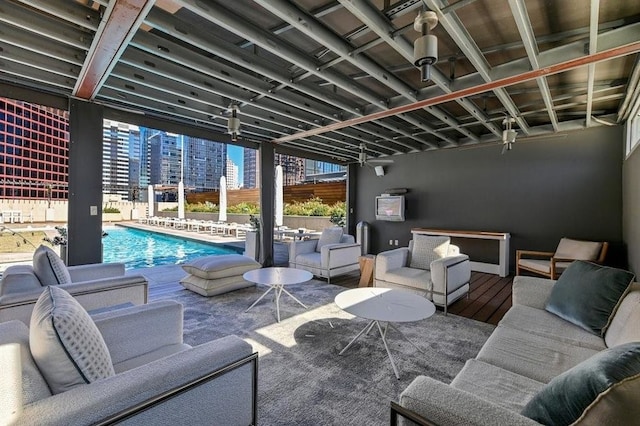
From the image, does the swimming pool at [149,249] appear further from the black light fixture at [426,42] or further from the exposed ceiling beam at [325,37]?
the black light fixture at [426,42]

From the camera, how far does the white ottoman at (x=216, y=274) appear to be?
3.93 meters

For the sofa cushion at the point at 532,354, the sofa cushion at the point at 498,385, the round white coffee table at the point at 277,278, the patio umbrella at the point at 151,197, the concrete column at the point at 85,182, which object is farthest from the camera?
the patio umbrella at the point at 151,197

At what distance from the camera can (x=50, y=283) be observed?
7.46ft

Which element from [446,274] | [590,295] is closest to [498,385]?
[590,295]

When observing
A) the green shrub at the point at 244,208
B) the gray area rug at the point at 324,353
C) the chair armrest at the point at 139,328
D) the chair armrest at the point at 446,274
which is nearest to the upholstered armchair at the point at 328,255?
the gray area rug at the point at 324,353

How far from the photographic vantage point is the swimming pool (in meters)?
7.29

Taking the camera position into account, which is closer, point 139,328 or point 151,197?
point 139,328

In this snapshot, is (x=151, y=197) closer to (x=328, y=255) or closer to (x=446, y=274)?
(x=328, y=255)

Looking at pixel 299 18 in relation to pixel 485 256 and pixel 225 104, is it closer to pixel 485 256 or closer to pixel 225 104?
pixel 225 104

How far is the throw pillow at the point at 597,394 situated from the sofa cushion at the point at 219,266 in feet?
11.9

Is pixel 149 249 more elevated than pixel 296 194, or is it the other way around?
pixel 296 194

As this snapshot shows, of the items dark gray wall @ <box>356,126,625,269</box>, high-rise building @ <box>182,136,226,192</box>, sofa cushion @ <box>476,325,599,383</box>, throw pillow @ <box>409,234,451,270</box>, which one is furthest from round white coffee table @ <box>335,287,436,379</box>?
high-rise building @ <box>182,136,226,192</box>

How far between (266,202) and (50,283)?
3.94 metres

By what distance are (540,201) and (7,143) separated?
28.3 feet
